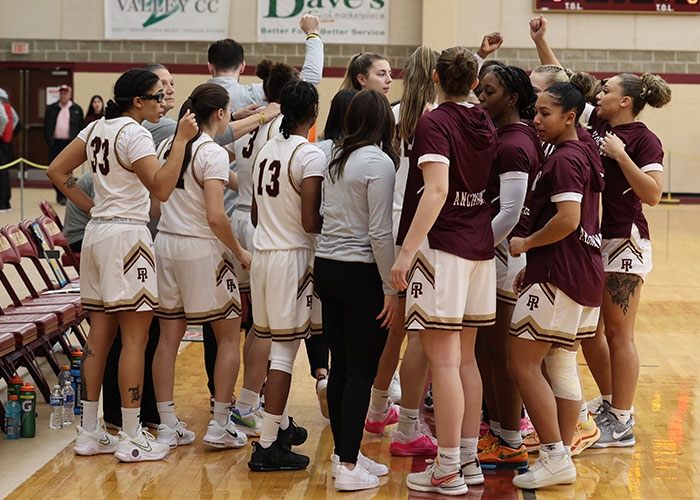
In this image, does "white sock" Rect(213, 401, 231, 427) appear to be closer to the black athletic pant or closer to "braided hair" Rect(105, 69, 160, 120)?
the black athletic pant

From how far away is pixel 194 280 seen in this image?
431 centimetres

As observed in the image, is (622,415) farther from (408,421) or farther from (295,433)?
(295,433)

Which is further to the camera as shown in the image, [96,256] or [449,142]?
Result: [96,256]

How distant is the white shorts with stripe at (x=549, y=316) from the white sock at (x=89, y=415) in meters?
1.88

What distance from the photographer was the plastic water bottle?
4.69 meters

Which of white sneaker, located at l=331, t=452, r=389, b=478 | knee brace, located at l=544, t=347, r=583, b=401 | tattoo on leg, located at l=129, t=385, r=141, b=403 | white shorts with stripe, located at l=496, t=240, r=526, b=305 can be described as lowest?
white sneaker, located at l=331, t=452, r=389, b=478

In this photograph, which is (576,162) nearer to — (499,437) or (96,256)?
(499,437)

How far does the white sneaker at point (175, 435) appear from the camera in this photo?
439 cm

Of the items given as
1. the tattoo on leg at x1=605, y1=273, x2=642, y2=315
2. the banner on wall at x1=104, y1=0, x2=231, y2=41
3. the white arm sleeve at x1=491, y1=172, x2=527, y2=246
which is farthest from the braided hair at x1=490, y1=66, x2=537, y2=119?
the banner on wall at x1=104, y1=0, x2=231, y2=41

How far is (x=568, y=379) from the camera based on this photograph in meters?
3.98

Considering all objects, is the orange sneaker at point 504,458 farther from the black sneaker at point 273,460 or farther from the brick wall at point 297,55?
the brick wall at point 297,55

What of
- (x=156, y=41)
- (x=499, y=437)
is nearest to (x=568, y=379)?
(x=499, y=437)

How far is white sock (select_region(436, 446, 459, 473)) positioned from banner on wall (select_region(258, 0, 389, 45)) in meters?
14.1

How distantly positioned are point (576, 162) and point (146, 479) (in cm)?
215
